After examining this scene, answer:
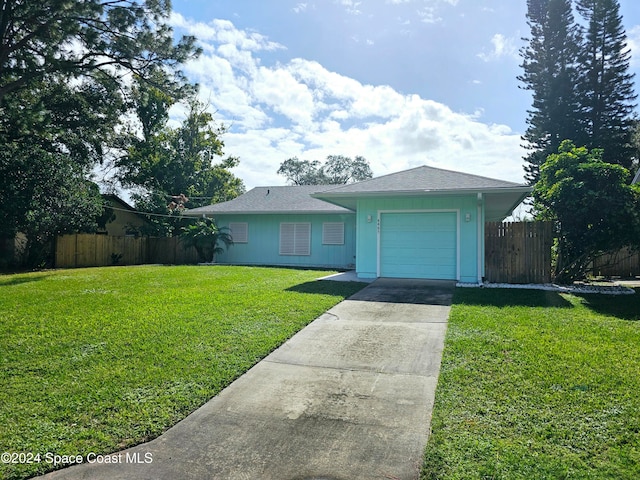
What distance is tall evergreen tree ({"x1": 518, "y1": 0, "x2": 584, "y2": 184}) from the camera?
77.4 feet

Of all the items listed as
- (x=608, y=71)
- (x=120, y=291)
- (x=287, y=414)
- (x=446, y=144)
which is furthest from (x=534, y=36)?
(x=287, y=414)

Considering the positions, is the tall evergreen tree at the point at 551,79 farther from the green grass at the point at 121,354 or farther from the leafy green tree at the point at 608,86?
the green grass at the point at 121,354

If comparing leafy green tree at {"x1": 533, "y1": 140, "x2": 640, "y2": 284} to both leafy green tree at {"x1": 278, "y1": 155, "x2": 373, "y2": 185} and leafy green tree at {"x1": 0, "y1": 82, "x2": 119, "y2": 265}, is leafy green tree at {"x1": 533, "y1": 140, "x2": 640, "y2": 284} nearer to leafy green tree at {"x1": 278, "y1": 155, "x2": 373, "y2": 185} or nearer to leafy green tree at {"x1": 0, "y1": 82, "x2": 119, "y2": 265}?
leafy green tree at {"x1": 0, "y1": 82, "x2": 119, "y2": 265}

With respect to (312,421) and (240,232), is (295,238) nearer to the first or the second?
(240,232)

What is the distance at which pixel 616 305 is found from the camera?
7.84 metres

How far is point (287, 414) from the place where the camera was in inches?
136

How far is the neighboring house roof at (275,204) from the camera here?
16.9 metres

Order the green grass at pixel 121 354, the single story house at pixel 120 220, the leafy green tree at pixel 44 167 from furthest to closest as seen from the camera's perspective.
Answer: the single story house at pixel 120 220, the leafy green tree at pixel 44 167, the green grass at pixel 121 354

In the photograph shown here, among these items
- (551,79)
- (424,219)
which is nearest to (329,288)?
(424,219)

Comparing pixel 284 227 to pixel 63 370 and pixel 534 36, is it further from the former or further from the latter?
pixel 534 36

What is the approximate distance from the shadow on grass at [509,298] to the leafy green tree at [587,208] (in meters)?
1.96

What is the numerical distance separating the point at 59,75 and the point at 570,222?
18664 mm

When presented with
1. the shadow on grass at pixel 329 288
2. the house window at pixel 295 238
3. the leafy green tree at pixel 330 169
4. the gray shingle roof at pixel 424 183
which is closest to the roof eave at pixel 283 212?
the house window at pixel 295 238

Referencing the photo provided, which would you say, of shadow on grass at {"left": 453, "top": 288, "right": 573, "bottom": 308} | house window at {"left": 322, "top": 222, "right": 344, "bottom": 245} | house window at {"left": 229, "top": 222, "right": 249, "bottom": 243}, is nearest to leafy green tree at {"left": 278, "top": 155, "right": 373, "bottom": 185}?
house window at {"left": 229, "top": 222, "right": 249, "bottom": 243}
